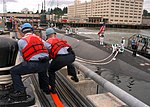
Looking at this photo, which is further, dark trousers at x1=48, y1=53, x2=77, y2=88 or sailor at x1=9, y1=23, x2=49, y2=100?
dark trousers at x1=48, y1=53, x2=77, y2=88

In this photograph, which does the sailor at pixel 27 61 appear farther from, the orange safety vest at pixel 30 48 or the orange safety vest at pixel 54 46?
the orange safety vest at pixel 54 46

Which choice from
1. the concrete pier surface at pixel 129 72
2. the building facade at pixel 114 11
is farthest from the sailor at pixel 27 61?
the building facade at pixel 114 11

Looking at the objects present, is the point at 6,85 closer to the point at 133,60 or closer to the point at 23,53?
the point at 23,53

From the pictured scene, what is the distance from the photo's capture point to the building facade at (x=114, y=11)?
442 ft

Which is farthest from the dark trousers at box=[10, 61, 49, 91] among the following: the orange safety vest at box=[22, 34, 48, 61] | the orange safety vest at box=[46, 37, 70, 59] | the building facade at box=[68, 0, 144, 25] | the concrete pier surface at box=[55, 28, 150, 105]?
the building facade at box=[68, 0, 144, 25]

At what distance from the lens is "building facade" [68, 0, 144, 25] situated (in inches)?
5305

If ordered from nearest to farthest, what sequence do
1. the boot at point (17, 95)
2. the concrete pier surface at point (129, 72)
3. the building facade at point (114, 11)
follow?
the boot at point (17, 95) < the concrete pier surface at point (129, 72) < the building facade at point (114, 11)

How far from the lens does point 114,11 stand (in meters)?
136

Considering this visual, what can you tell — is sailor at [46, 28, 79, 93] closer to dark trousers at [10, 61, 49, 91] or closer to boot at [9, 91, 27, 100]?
dark trousers at [10, 61, 49, 91]

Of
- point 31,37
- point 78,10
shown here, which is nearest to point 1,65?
point 31,37

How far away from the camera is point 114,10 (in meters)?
137

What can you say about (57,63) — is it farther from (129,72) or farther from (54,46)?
(129,72)

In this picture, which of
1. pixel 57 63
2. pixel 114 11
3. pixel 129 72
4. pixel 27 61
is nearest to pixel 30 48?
pixel 27 61

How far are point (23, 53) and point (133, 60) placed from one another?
48.3 feet
